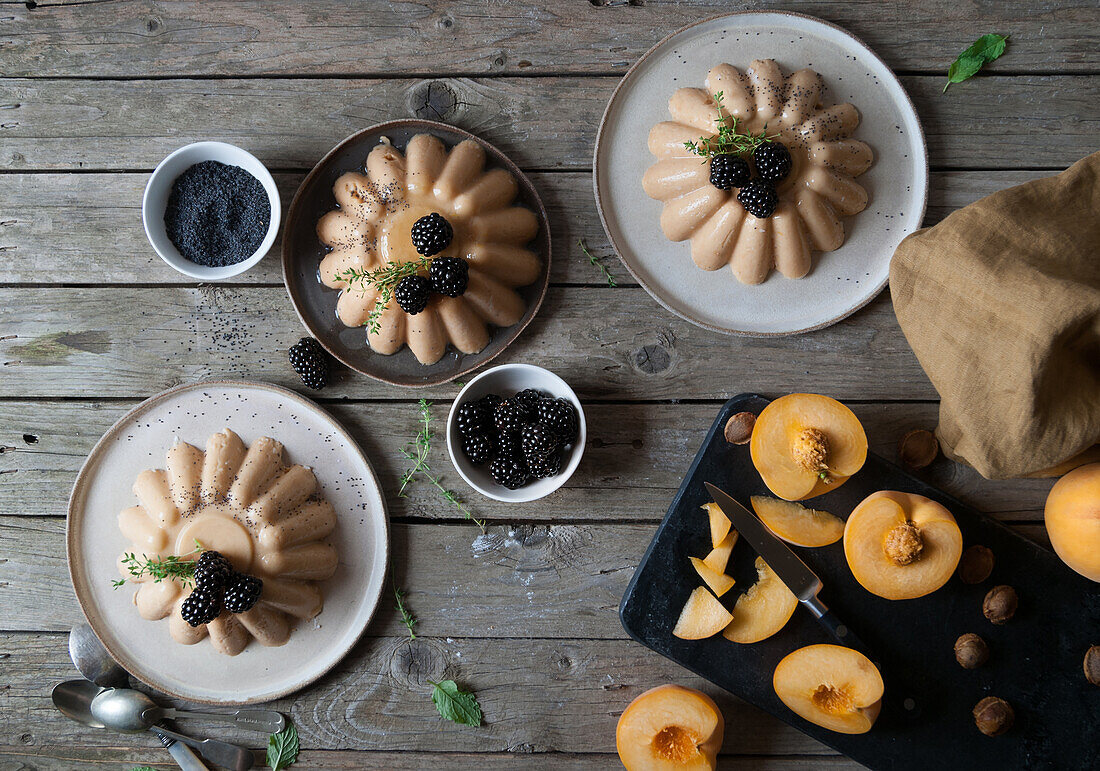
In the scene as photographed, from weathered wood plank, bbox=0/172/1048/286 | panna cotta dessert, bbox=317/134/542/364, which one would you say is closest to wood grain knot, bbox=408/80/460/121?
panna cotta dessert, bbox=317/134/542/364

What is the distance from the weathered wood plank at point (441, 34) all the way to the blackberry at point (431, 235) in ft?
1.83

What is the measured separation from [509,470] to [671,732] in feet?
2.68

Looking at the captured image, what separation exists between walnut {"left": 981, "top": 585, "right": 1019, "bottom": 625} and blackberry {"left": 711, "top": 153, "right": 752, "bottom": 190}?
1.24m

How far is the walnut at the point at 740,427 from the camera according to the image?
6.21 ft

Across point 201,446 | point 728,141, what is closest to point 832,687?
point 728,141

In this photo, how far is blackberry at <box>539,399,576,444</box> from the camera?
1793 mm

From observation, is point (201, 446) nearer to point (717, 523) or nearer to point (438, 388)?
point (438, 388)

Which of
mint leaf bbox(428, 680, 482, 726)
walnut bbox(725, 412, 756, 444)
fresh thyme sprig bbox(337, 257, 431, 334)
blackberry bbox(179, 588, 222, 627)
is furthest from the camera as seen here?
mint leaf bbox(428, 680, 482, 726)

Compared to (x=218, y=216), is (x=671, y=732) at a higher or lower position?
lower

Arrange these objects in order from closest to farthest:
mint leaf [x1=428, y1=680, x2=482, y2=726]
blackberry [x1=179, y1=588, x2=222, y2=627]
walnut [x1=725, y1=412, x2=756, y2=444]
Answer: blackberry [x1=179, y1=588, x2=222, y2=627], walnut [x1=725, y1=412, x2=756, y2=444], mint leaf [x1=428, y1=680, x2=482, y2=726]

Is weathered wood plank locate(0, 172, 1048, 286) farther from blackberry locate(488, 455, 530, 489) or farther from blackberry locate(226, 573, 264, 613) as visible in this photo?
blackberry locate(226, 573, 264, 613)

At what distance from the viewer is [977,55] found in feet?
6.40

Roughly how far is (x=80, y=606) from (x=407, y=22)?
1.89 metres

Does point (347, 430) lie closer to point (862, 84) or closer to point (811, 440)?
point (811, 440)
